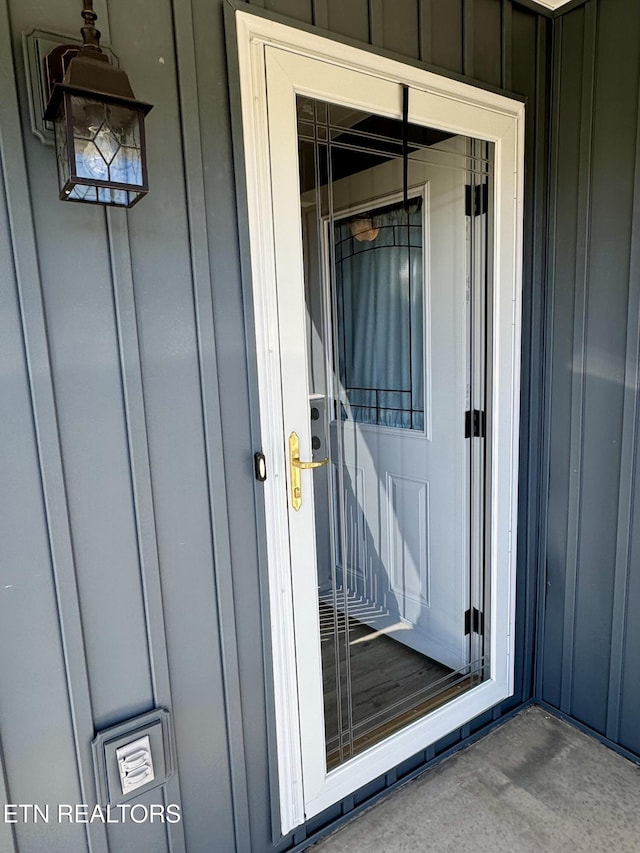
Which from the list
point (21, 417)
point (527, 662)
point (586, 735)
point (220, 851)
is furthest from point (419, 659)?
point (21, 417)

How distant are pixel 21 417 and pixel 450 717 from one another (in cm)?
180

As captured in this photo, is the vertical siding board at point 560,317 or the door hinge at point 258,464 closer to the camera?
the door hinge at point 258,464

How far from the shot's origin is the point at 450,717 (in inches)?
79.2

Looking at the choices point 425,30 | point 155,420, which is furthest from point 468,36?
point 155,420

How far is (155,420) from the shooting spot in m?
1.31

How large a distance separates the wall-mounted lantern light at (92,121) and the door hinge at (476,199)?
1322 millimetres

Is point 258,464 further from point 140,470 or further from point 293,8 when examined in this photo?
point 293,8

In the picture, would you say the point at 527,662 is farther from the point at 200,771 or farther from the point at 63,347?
the point at 63,347

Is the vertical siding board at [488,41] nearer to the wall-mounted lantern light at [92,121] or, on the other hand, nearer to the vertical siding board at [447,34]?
the vertical siding board at [447,34]

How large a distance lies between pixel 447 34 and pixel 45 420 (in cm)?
169

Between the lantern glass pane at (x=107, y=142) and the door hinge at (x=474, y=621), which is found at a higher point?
the lantern glass pane at (x=107, y=142)

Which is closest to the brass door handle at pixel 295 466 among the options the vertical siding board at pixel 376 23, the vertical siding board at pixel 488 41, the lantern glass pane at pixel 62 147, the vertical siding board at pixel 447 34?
the lantern glass pane at pixel 62 147

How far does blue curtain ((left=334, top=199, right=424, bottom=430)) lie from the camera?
1.80 meters

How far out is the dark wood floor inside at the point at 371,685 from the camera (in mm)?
1775
